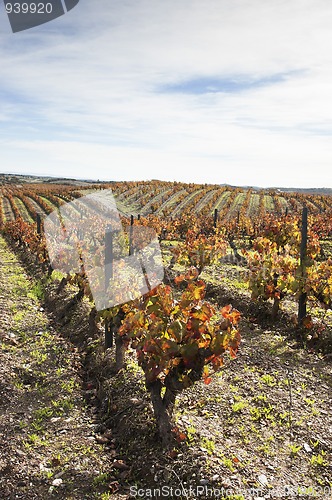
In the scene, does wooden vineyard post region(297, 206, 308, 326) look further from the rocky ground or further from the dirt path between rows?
the dirt path between rows

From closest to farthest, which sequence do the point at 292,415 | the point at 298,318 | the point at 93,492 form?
the point at 93,492 → the point at 292,415 → the point at 298,318

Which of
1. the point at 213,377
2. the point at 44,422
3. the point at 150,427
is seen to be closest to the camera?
the point at 150,427

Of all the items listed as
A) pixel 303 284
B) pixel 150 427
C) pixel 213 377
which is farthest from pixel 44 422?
pixel 303 284

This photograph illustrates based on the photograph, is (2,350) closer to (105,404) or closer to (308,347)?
(105,404)

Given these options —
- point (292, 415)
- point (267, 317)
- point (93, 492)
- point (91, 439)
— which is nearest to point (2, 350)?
point (91, 439)

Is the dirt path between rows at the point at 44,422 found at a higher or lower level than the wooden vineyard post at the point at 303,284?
lower

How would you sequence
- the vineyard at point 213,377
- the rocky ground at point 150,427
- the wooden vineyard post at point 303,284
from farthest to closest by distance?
the wooden vineyard post at point 303,284 → the vineyard at point 213,377 → the rocky ground at point 150,427

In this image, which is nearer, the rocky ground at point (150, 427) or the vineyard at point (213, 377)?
the rocky ground at point (150, 427)

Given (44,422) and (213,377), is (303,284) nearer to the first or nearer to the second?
(213,377)

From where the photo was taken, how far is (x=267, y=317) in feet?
33.3

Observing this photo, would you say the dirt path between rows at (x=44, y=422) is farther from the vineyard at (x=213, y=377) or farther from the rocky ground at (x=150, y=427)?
the vineyard at (x=213, y=377)

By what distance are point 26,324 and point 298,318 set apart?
6.70 m

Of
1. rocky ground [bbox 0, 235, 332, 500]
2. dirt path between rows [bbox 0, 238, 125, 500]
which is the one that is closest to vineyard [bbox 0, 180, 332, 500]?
rocky ground [bbox 0, 235, 332, 500]

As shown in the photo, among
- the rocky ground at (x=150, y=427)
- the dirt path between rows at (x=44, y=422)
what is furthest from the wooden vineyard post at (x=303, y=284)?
the dirt path between rows at (x=44, y=422)
